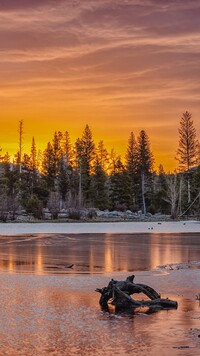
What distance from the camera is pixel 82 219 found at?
75062 millimetres

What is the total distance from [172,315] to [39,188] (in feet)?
282

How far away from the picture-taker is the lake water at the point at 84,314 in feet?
34.7

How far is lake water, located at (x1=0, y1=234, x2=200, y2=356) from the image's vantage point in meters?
10.6

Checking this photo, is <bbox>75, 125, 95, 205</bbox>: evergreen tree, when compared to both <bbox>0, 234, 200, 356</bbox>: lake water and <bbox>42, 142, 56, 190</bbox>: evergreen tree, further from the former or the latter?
<bbox>0, 234, 200, 356</bbox>: lake water

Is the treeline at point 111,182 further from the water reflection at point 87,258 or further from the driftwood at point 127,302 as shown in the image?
the driftwood at point 127,302

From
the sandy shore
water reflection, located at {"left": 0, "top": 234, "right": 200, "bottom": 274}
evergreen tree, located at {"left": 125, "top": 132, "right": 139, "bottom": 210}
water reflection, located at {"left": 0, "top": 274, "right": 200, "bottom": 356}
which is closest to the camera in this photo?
water reflection, located at {"left": 0, "top": 274, "right": 200, "bottom": 356}

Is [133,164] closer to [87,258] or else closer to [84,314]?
[87,258]

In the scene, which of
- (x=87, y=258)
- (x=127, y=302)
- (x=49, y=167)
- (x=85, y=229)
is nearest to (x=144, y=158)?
(x=49, y=167)

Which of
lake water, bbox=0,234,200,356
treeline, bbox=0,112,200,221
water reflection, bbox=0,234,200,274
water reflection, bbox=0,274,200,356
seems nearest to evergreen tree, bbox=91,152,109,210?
treeline, bbox=0,112,200,221

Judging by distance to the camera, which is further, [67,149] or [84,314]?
[67,149]

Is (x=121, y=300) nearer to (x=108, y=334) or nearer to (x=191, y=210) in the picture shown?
(x=108, y=334)

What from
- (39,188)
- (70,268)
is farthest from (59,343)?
(39,188)

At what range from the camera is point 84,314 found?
43.7 feet

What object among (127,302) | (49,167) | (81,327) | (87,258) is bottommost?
(81,327)
